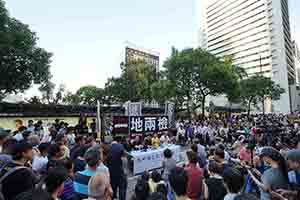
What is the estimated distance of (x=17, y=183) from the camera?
268 centimetres

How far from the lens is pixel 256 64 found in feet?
284

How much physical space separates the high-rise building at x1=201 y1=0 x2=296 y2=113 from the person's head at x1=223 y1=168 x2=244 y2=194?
79662 mm

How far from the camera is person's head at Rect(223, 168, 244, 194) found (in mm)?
2582

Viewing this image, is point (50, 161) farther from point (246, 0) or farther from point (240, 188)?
point (246, 0)

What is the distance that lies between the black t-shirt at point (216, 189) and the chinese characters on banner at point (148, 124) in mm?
6521

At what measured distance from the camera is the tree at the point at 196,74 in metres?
27.2

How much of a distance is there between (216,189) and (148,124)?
7.07m

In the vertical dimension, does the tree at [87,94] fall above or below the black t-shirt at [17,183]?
above

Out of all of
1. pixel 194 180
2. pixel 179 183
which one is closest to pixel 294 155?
pixel 194 180

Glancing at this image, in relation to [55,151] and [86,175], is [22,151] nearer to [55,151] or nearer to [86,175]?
[86,175]

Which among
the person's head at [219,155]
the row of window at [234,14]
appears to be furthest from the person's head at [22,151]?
the row of window at [234,14]

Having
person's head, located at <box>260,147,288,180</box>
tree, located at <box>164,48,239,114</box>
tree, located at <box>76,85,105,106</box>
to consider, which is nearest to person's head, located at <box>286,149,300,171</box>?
Result: person's head, located at <box>260,147,288,180</box>

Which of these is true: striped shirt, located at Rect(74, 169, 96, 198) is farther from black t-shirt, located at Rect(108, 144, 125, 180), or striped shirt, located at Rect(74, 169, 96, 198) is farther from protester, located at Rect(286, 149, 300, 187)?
protester, located at Rect(286, 149, 300, 187)

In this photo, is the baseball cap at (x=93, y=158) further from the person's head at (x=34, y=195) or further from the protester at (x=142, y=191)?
the person's head at (x=34, y=195)
